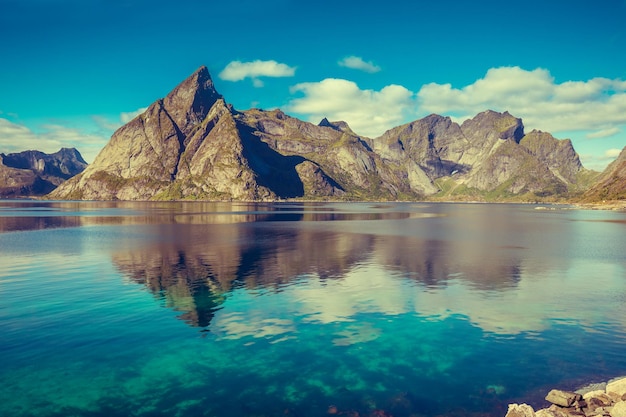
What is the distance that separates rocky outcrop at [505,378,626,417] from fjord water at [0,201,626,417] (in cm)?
205

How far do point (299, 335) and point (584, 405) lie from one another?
20552 millimetres

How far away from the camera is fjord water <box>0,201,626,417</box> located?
24.2 meters

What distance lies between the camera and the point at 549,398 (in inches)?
894

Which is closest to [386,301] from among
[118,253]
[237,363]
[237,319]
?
[237,319]

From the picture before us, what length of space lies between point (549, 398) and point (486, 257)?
195 ft

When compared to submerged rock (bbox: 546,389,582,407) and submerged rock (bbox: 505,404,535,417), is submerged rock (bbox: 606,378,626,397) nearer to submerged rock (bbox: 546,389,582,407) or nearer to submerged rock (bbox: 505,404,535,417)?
submerged rock (bbox: 546,389,582,407)

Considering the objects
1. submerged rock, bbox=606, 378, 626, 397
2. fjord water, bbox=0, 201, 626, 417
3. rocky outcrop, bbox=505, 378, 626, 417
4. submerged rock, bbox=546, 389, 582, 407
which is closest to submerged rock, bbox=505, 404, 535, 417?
rocky outcrop, bbox=505, 378, 626, 417

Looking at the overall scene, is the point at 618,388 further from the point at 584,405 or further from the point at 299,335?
the point at 299,335

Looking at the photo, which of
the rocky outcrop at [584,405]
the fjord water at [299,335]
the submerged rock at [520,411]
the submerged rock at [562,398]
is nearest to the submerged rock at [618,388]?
the rocky outcrop at [584,405]

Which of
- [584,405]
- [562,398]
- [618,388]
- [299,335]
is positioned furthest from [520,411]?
[299,335]

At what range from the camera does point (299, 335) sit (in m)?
34.6

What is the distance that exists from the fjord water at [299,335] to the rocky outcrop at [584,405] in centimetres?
205

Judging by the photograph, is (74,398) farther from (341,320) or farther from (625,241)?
(625,241)

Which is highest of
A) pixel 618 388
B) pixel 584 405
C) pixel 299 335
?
pixel 618 388
